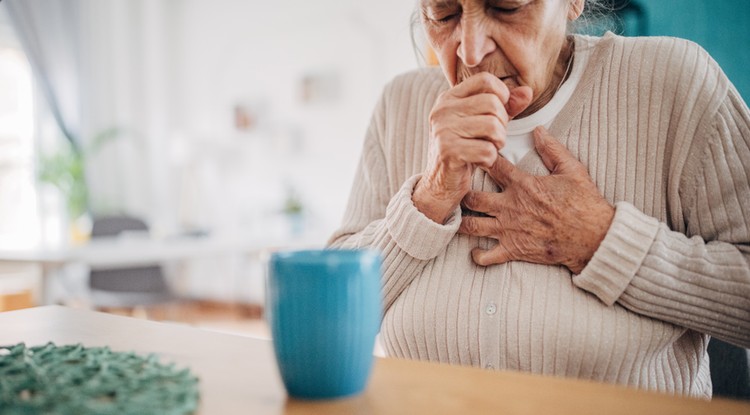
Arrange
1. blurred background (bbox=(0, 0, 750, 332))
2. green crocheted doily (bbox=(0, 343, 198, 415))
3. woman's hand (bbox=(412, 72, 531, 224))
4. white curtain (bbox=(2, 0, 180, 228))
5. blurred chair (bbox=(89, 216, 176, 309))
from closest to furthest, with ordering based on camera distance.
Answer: green crocheted doily (bbox=(0, 343, 198, 415))
woman's hand (bbox=(412, 72, 531, 224))
blurred chair (bbox=(89, 216, 176, 309))
blurred background (bbox=(0, 0, 750, 332))
white curtain (bbox=(2, 0, 180, 228))

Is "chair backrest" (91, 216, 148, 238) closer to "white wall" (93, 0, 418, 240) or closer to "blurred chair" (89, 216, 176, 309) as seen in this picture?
"blurred chair" (89, 216, 176, 309)

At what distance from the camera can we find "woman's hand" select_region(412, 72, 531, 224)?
2.61 feet

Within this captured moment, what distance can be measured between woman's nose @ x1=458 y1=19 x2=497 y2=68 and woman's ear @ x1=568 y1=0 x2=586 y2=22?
0.63 feet

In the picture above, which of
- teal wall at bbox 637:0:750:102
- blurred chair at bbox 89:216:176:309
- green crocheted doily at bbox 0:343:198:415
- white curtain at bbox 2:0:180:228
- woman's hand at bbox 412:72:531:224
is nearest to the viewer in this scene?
green crocheted doily at bbox 0:343:198:415

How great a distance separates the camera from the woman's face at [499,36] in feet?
2.84

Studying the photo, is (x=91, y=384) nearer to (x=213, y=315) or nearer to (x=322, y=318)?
(x=322, y=318)

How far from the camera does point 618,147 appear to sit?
36.9 inches

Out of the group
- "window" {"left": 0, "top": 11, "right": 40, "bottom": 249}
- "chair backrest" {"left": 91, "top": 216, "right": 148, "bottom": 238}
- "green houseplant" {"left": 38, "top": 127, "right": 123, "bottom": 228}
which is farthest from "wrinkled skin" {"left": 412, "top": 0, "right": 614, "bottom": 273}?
"window" {"left": 0, "top": 11, "right": 40, "bottom": 249}

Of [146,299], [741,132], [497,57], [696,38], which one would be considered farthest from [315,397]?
[146,299]

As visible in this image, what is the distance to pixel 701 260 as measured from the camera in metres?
0.81

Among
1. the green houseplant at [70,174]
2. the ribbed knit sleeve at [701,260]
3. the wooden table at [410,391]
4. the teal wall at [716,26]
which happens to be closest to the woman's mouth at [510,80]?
the ribbed knit sleeve at [701,260]

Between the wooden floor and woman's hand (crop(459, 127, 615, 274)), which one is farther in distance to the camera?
the wooden floor

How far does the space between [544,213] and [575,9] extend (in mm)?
343

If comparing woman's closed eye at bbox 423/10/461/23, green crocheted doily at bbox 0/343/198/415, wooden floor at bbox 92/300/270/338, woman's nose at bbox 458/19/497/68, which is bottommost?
wooden floor at bbox 92/300/270/338
